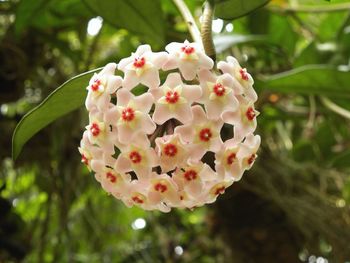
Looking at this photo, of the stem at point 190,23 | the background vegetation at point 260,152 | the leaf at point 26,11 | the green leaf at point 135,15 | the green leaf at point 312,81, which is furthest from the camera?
the background vegetation at point 260,152

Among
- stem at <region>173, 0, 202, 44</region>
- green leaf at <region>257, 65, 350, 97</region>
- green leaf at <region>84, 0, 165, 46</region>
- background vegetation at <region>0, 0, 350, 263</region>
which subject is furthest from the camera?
background vegetation at <region>0, 0, 350, 263</region>

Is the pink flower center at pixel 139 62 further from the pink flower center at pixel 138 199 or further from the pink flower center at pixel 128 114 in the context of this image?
the pink flower center at pixel 138 199

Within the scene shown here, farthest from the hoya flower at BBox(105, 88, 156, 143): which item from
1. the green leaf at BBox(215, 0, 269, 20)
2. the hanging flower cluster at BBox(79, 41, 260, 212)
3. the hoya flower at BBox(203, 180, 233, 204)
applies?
the green leaf at BBox(215, 0, 269, 20)

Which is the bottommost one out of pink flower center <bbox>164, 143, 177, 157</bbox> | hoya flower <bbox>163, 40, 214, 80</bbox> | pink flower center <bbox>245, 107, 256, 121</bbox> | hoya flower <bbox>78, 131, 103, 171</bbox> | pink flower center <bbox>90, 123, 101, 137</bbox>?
pink flower center <bbox>245, 107, 256, 121</bbox>

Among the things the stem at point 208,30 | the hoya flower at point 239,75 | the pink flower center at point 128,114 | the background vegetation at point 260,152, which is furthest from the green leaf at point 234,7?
the background vegetation at point 260,152

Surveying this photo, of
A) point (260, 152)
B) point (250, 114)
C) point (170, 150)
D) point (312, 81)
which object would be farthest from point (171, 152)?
point (260, 152)

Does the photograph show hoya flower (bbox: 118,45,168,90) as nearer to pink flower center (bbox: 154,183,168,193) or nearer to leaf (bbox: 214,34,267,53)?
pink flower center (bbox: 154,183,168,193)

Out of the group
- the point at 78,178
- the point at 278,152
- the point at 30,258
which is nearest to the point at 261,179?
the point at 278,152
